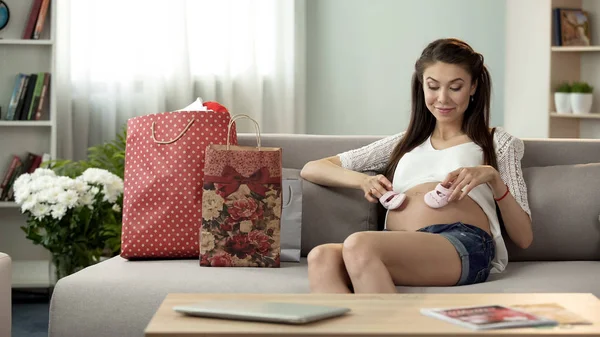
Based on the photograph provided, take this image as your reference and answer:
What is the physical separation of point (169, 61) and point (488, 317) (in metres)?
3.33

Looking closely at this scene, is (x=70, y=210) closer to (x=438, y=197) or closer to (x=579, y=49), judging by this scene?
(x=438, y=197)

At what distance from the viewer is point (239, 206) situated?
256 centimetres

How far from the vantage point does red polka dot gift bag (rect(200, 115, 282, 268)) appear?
256 cm

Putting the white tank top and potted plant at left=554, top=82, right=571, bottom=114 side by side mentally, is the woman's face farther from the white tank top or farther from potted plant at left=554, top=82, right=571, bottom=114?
potted plant at left=554, top=82, right=571, bottom=114

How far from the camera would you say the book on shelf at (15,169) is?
4.32 meters

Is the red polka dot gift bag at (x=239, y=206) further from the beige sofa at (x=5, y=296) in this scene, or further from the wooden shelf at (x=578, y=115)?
the wooden shelf at (x=578, y=115)

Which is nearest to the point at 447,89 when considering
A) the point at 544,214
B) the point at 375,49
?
the point at 544,214

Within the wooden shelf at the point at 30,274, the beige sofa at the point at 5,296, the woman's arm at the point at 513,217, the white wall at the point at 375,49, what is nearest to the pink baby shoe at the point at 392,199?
the woman's arm at the point at 513,217

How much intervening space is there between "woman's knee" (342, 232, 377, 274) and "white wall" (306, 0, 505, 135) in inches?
108

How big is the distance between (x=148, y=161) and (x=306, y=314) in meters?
1.24

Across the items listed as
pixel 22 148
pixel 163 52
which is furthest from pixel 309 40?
pixel 22 148

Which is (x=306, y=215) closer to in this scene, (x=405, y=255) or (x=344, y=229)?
(x=344, y=229)

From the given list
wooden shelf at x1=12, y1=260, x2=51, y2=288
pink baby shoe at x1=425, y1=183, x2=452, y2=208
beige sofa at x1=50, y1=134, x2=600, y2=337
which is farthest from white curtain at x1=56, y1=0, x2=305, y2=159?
pink baby shoe at x1=425, y1=183, x2=452, y2=208

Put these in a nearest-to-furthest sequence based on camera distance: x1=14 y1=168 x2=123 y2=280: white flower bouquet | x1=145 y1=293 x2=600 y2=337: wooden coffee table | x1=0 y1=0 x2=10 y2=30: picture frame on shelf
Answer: x1=145 y1=293 x2=600 y2=337: wooden coffee table → x1=14 y1=168 x2=123 y2=280: white flower bouquet → x1=0 y1=0 x2=10 y2=30: picture frame on shelf
